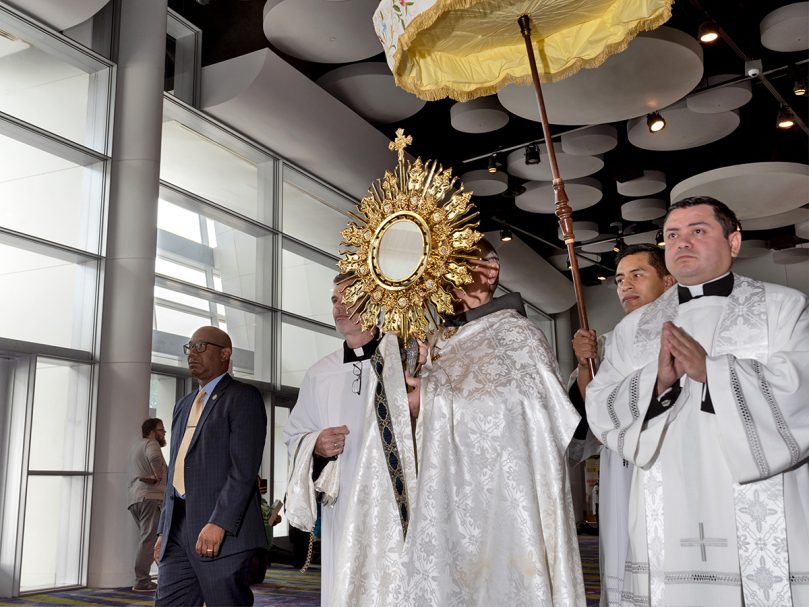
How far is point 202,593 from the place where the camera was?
354 centimetres

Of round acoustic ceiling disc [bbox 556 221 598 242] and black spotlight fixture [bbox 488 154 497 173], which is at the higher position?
round acoustic ceiling disc [bbox 556 221 598 242]

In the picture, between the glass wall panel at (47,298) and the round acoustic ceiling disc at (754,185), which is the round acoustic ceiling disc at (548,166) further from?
the glass wall panel at (47,298)

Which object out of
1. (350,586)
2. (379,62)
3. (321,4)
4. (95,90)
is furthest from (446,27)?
(379,62)

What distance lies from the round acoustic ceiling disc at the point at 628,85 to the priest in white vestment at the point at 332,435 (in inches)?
190

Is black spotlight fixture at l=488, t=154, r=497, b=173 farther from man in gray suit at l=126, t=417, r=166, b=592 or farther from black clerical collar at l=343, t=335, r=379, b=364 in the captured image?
black clerical collar at l=343, t=335, r=379, b=364

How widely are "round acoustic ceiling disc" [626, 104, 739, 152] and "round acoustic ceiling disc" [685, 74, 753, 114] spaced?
0.81 feet

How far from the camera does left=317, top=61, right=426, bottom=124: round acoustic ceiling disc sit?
998cm

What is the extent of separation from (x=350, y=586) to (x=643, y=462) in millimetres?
1039

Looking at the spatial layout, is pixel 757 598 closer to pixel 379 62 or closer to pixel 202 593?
pixel 202 593

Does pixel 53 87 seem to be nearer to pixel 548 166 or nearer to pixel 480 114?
pixel 480 114

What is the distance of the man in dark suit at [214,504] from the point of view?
344 cm

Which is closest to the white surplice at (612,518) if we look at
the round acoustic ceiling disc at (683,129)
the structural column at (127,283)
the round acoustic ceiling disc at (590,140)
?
the structural column at (127,283)

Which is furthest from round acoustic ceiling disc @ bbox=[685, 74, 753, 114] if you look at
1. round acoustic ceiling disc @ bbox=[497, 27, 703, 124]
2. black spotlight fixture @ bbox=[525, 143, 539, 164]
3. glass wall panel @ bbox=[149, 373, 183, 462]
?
glass wall panel @ bbox=[149, 373, 183, 462]

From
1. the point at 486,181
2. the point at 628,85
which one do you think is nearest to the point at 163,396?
the point at 486,181
